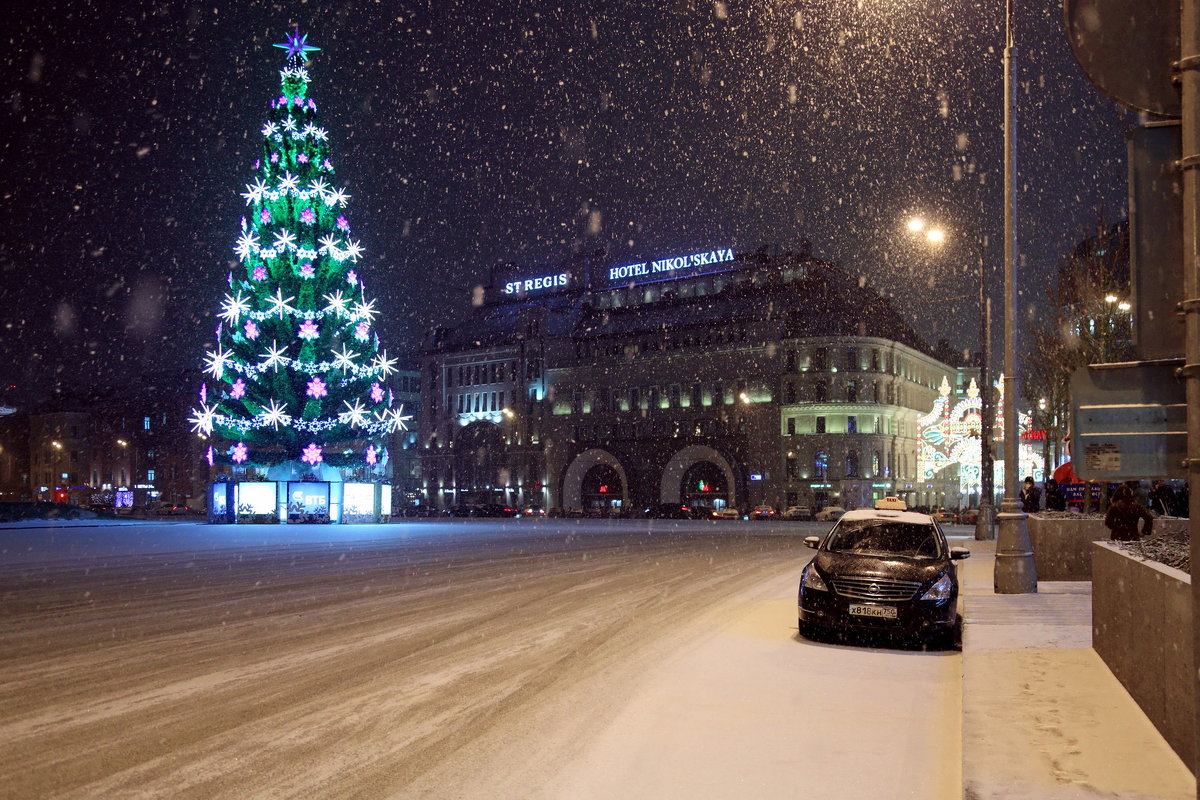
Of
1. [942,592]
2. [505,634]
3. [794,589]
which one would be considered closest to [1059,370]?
[794,589]

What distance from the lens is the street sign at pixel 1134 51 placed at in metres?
3.34

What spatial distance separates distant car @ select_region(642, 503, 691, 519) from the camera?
88.2 meters

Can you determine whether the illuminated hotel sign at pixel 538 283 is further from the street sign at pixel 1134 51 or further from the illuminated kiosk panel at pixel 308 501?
the street sign at pixel 1134 51

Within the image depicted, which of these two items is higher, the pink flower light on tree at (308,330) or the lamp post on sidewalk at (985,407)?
the pink flower light on tree at (308,330)

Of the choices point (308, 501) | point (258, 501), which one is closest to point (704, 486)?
point (308, 501)

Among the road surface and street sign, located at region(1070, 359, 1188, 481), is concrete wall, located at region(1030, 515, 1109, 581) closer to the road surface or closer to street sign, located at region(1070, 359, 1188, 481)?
→ the road surface

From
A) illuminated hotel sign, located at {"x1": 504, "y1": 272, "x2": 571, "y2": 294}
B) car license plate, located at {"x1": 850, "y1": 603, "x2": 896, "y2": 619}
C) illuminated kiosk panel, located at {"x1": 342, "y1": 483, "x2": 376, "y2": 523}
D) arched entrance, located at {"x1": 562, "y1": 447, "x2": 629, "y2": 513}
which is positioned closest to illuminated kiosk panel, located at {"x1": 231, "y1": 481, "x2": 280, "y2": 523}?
illuminated kiosk panel, located at {"x1": 342, "y1": 483, "x2": 376, "y2": 523}

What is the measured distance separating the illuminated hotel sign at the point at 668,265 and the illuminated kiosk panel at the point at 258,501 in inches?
2334

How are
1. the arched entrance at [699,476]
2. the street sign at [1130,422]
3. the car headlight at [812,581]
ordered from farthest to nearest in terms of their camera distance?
the arched entrance at [699,476] → the car headlight at [812,581] → the street sign at [1130,422]

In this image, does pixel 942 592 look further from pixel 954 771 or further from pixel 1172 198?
pixel 1172 198

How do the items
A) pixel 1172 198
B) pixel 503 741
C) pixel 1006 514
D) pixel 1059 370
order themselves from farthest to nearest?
pixel 1059 370 → pixel 1006 514 → pixel 503 741 → pixel 1172 198

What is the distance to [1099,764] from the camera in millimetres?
5438

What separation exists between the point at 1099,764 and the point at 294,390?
48.7 meters

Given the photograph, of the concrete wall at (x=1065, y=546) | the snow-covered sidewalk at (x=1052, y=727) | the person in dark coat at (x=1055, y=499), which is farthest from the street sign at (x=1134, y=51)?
the person in dark coat at (x=1055, y=499)
